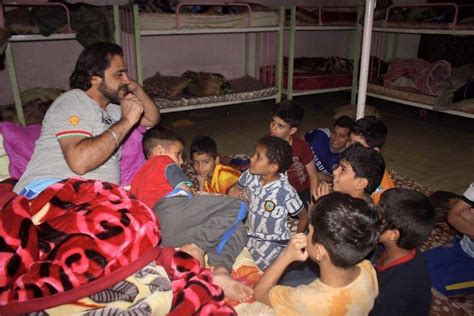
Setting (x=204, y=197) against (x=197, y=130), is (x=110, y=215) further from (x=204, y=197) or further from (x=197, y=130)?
(x=197, y=130)

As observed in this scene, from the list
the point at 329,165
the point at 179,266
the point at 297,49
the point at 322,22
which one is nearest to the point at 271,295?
the point at 179,266

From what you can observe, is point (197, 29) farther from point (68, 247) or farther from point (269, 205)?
point (68, 247)

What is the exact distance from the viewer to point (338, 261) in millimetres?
1202

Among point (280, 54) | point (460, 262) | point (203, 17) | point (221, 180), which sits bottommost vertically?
point (460, 262)

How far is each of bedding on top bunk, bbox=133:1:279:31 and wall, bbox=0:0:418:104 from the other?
1.09 metres

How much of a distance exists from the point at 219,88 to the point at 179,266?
4054mm

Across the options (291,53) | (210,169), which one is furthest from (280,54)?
(210,169)

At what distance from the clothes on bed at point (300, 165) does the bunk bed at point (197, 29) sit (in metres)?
2.29

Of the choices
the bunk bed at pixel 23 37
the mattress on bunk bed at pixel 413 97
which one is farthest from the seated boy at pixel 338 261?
the mattress on bunk bed at pixel 413 97

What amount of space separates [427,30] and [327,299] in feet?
15.1

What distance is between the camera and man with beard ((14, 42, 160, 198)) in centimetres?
172

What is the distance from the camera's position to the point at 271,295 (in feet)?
4.27

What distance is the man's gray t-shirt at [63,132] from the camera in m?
1.76

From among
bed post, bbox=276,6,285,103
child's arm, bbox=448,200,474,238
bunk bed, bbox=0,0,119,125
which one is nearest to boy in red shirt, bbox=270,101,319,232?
child's arm, bbox=448,200,474,238
